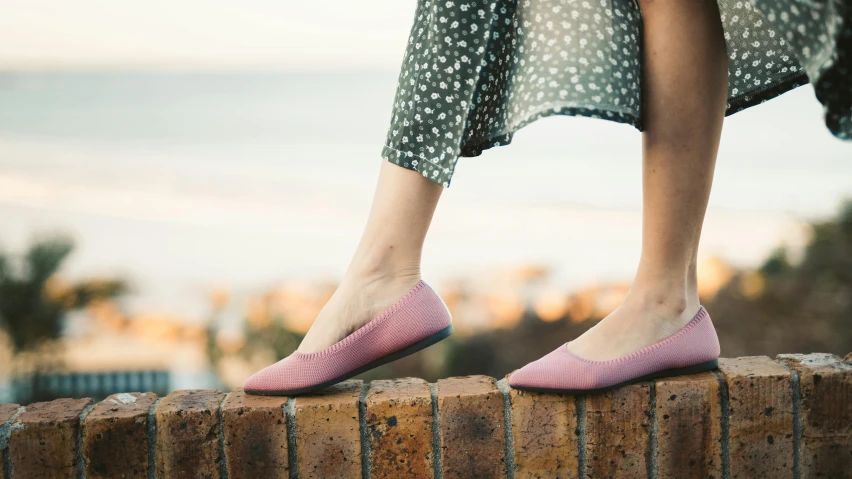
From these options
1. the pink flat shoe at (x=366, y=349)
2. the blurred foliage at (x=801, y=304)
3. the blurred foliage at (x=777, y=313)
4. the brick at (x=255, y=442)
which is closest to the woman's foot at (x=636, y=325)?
the pink flat shoe at (x=366, y=349)

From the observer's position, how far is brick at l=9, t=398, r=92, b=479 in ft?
3.41

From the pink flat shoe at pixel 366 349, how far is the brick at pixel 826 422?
588 mm

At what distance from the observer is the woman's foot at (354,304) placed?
3.72ft

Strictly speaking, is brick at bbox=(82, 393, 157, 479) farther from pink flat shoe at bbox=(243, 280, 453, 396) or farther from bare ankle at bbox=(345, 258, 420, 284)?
bare ankle at bbox=(345, 258, 420, 284)

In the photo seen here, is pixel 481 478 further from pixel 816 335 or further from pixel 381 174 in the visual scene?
pixel 816 335

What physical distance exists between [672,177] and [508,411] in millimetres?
436

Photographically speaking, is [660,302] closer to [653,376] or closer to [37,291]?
[653,376]

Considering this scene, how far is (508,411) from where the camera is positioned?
1071 mm

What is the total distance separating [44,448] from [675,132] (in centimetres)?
106

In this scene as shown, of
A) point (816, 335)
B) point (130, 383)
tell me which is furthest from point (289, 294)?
point (816, 335)

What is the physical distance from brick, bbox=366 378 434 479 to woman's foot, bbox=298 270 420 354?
0.45 ft

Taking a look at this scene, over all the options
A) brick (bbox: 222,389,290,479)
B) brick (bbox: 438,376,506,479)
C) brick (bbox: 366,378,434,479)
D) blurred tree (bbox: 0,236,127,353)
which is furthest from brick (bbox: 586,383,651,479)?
blurred tree (bbox: 0,236,127,353)

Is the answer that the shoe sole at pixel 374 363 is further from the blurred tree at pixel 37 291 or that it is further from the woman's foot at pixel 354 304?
the blurred tree at pixel 37 291

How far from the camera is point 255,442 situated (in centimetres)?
105
